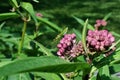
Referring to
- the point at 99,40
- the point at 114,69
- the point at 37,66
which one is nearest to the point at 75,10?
the point at 114,69

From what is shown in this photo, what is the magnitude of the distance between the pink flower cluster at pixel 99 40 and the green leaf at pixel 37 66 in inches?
6.0

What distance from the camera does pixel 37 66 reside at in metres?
1.00

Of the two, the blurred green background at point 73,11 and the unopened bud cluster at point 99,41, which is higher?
the unopened bud cluster at point 99,41

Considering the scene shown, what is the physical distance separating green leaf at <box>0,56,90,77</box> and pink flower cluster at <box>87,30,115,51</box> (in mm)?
153

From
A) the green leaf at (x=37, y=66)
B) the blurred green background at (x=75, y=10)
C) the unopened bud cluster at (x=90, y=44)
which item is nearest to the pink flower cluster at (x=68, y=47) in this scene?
the unopened bud cluster at (x=90, y=44)

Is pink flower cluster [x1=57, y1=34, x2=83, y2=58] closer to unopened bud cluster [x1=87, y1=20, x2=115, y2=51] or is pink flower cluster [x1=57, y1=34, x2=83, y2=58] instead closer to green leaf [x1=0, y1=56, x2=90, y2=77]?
unopened bud cluster [x1=87, y1=20, x2=115, y2=51]

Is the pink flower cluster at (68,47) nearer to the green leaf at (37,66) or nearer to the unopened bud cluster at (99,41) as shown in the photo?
the unopened bud cluster at (99,41)

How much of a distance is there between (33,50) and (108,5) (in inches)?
421

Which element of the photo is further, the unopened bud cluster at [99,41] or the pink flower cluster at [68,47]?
the pink flower cluster at [68,47]

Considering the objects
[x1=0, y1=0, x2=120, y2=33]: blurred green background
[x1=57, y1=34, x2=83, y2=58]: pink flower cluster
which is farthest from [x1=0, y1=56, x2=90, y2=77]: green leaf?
[x1=0, y1=0, x2=120, y2=33]: blurred green background

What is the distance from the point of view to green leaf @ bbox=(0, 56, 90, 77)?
971 millimetres

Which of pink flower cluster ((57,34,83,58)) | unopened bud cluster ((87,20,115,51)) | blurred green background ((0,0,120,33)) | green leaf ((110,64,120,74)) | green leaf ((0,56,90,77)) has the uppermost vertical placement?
green leaf ((0,56,90,77))

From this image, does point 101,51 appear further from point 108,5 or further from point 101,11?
point 108,5

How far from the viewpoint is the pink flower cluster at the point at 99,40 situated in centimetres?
126
